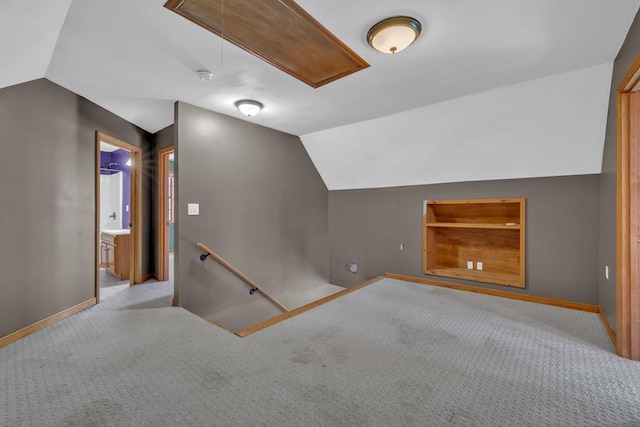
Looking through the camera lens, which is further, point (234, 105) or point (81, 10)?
point (234, 105)

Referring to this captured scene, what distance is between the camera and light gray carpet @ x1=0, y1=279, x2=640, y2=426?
1419 millimetres

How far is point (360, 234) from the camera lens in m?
4.80

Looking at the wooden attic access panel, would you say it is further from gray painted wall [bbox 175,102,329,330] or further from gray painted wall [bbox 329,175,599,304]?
gray painted wall [bbox 329,175,599,304]

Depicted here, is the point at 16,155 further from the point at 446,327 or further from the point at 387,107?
the point at 446,327

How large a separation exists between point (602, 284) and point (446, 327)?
1.61 metres

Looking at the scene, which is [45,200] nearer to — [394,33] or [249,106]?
[249,106]

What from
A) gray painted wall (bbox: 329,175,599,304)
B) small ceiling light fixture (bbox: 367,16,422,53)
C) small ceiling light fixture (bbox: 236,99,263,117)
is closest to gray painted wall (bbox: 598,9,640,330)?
gray painted wall (bbox: 329,175,599,304)

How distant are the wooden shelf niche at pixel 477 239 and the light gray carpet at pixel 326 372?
0.92 m

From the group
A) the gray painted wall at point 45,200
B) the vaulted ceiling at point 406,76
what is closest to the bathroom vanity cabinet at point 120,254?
the gray painted wall at point 45,200

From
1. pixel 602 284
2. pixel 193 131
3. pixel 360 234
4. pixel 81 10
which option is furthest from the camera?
pixel 360 234

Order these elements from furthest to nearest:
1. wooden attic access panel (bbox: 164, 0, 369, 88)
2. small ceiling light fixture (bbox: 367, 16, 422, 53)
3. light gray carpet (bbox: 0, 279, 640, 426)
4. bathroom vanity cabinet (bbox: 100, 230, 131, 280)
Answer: bathroom vanity cabinet (bbox: 100, 230, 131, 280) → small ceiling light fixture (bbox: 367, 16, 422, 53) → wooden attic access panel (bbox: 164, 0, 369, 88) → light gray carpet (bbox: 0, 279, 640, 426)

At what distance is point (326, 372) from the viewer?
178 centimetres

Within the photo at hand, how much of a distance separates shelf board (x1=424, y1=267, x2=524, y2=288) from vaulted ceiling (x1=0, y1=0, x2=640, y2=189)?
48.8 inches

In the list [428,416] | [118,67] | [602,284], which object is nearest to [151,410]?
[428,416]
